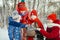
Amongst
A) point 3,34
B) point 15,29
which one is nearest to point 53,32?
point 15,29

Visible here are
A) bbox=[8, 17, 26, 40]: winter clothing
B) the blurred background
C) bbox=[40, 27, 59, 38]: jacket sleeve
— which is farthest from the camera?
the blurred background

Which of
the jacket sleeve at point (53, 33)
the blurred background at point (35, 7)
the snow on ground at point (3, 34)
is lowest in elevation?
the snow on ground at point (3, 34)

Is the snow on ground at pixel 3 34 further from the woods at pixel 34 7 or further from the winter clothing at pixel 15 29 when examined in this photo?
the winter clothing at pixel 15 29

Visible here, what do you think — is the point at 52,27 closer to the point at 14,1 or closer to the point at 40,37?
the point at 40,37

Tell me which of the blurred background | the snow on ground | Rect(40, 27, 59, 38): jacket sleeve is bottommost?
the snow on ground

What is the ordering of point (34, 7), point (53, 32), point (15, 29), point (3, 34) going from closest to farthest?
1. point (53, 32)
2. point (15, 29)
3. point (3, 34)
4. point (34, 7)

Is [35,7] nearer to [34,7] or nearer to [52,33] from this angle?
[34,7]

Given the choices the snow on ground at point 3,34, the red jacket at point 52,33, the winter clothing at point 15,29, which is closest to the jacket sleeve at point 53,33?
the red jacket at point 52,33

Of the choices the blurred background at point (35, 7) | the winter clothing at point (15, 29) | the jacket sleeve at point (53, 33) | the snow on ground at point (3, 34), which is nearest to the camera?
the jacket sleeve at point (53, 33)

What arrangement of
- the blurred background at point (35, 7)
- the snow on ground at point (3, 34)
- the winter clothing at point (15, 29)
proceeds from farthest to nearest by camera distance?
1. the blurred background at point (35, 7)
2. the snow on ground at point (3, 34)
3. the winter clothing at point (15, 29)

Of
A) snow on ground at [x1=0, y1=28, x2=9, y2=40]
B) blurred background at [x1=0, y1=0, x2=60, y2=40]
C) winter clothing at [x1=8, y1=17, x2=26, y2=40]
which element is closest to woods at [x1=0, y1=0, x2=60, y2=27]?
blurred background at [x1=0, y1=0, x2=60, y2=40]

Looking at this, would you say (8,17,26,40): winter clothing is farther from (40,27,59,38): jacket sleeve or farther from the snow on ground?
the snow on ground

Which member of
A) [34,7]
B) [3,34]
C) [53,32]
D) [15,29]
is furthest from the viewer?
[34,7]

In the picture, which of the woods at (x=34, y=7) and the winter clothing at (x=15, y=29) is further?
the woods at (x=34, y=7)
